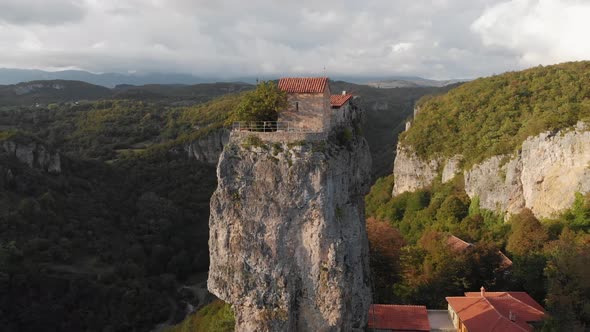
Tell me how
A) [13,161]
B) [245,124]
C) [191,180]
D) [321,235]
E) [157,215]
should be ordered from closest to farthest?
[321,235] < [245,124] < [13,161] < [157,215] < [191,180]

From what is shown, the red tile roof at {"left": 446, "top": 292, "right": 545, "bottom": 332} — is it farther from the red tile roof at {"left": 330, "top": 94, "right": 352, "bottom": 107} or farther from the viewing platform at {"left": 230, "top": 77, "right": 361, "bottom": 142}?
the viewing platform at {"left": 230, "top": 77, "right": 361, "bottom": 142}

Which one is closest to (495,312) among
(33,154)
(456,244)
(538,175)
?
(456,244)

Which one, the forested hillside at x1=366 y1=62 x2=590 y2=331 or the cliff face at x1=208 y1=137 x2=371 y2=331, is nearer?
the cliff face at x1=208 y1=137 x2=371 y2=331

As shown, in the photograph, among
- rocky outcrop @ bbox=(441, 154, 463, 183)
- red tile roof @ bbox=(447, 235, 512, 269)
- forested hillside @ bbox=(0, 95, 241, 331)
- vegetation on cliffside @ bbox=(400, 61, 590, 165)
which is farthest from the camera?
rocky outcrop @ bbox=(441, 154, 463, 183)

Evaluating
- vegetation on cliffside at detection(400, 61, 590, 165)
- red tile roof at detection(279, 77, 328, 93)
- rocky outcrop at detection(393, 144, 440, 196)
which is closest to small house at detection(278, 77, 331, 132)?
red tile roof at detection(279, 77, 328, 93)

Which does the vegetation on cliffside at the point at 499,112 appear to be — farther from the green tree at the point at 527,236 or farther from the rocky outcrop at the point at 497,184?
the green tree at the point at 527,236

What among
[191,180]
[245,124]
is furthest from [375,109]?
[245,124]

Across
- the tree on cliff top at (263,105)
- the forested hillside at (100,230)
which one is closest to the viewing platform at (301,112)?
the tree on cliff top at (263,105)

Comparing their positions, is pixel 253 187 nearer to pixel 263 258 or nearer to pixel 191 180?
pixel 263 258
